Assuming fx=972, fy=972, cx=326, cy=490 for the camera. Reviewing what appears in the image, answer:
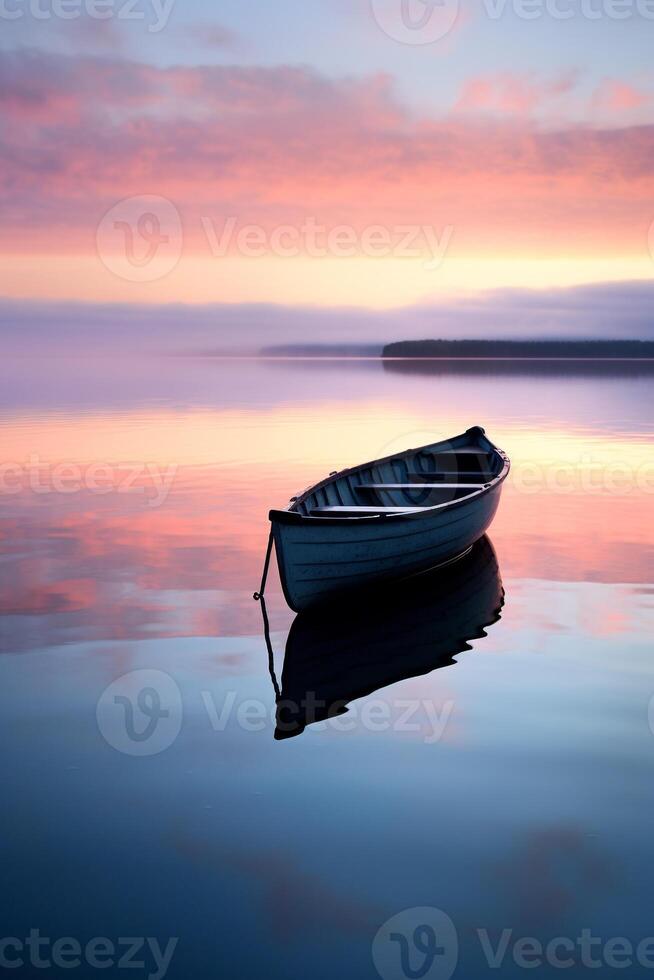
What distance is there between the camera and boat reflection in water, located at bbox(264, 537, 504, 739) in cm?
881

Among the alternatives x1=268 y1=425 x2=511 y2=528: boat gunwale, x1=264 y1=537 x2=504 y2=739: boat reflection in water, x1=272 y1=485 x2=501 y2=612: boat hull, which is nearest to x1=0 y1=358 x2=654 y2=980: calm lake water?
x1=264 y1=537 x2=504 y2=739: boat reflection in water

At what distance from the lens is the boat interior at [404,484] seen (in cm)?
1260

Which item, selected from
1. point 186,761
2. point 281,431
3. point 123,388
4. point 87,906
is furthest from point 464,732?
point 123,388

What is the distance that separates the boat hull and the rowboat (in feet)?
0.03

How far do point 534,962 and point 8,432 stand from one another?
2949 centimetres

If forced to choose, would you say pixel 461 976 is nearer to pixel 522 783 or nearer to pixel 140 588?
pixel 522 783

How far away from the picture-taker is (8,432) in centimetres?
3186

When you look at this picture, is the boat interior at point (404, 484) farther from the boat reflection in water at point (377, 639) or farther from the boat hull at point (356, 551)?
the boat reflection in water at point (377, 639)

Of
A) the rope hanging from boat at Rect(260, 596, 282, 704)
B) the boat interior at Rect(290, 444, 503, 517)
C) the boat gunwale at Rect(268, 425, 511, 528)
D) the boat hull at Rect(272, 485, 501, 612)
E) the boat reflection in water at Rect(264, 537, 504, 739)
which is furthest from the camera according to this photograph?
the boat interior at Rect(290, 444, 503, 517)

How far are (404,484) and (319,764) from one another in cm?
901

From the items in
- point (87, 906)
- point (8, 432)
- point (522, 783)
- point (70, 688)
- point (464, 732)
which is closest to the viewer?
point (87, 906)

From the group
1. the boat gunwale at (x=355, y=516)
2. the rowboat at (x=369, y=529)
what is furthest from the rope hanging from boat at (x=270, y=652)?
the boat gunwale at (x=355, y=516)

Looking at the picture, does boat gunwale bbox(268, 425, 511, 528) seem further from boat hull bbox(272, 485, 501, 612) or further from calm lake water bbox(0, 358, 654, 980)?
calm lake water bbox(0, 358, 654, 980)

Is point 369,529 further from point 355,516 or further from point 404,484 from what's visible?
point 404,484
